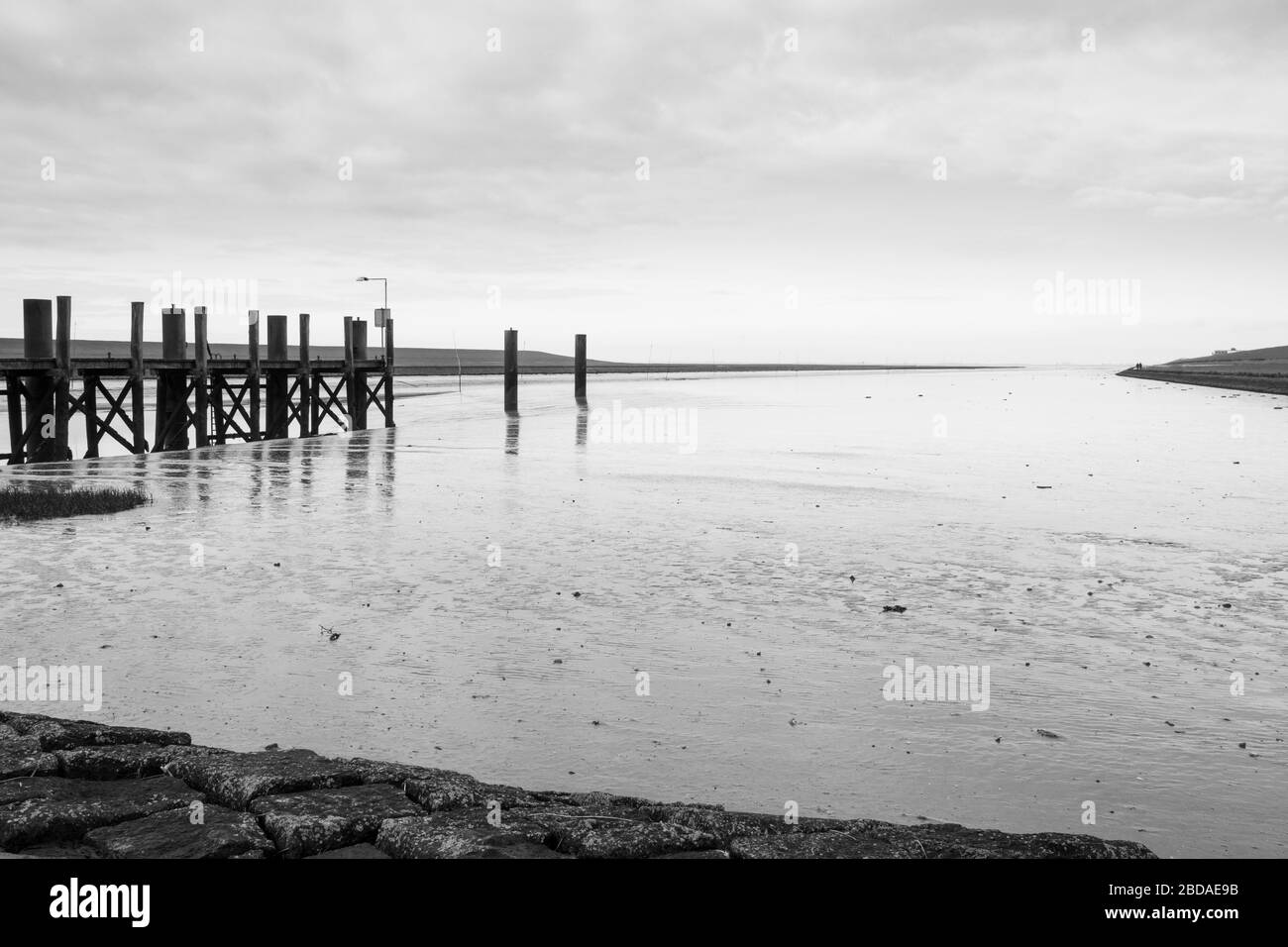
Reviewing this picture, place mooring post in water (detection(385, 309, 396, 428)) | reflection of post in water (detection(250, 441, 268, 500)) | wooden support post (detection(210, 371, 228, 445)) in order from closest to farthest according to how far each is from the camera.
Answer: reflection of post in water (detection(250, 441, 268, 500)) < wooden support post (detection(210, 371, 228, 445)) < mooring post in water (detection(385, 309, 396, 428))

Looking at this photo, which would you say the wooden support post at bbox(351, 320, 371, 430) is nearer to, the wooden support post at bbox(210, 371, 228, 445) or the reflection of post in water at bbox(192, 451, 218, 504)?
the wooden support post at bbox(210, 371, 228, 445)

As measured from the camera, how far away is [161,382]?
110 feet

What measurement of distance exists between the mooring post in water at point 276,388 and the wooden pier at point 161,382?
4cm

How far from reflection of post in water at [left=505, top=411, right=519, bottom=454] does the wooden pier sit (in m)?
5.17

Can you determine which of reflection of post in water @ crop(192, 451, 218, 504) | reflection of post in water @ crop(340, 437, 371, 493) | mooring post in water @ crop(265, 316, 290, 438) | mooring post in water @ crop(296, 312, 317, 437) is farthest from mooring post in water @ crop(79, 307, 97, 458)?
mooring post in water @ crop(296, 312, 317, 437)

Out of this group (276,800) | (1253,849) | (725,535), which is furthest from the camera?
(725,535)

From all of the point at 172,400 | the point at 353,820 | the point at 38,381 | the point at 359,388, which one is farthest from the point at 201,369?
the point at 353,820

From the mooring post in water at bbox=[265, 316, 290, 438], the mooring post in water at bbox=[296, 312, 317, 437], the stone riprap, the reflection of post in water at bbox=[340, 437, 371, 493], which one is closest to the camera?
the stone riprap

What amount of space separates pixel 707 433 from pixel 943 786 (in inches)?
1227

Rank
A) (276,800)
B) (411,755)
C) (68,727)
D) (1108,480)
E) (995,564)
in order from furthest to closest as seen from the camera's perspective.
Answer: (1108,480), (995,564), (411,755), (68,727), (276,800)

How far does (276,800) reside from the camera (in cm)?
501

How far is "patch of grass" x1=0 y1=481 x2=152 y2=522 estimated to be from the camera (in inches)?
636
